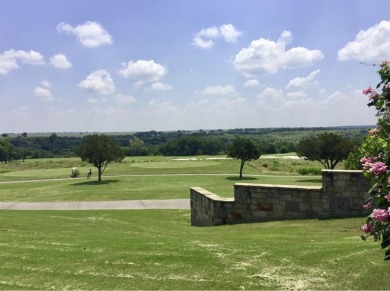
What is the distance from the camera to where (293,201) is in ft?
41.3

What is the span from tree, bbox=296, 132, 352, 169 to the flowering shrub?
131 feet

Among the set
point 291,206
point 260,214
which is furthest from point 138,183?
point 291,206

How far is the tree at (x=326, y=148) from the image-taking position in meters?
42.4

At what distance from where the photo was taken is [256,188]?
13.2 m

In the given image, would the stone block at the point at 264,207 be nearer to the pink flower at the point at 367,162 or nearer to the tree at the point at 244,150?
the pink flower at the point at 367,162

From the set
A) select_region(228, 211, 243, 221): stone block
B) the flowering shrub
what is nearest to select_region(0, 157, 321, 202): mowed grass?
select_region(228, 211, 243, 221): stone block

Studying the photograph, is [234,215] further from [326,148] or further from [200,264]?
[326,148]

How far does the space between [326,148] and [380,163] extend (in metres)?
41.6

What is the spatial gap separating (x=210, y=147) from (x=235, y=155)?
83440mm

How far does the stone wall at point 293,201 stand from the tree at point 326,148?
31.7m

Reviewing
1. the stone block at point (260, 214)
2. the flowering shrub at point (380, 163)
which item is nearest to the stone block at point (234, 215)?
the stone block at point (260, 214)

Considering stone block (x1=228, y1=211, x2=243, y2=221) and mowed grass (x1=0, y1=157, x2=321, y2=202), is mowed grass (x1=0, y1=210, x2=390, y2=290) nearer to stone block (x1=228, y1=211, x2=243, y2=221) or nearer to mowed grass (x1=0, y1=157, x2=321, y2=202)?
stone block (x1=228, y1=211, x2=243, y2=221)

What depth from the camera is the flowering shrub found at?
365 cm

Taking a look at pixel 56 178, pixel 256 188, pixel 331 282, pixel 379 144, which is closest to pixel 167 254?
pixel 331 282
